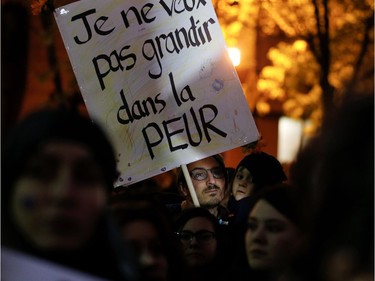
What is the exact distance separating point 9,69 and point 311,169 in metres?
12.7

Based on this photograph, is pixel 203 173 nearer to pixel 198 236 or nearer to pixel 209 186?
pixel 209 186

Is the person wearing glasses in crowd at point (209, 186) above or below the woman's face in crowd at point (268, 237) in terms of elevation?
above

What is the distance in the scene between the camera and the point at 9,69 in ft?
48.4

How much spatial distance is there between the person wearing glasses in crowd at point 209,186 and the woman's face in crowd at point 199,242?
1198 millimetres

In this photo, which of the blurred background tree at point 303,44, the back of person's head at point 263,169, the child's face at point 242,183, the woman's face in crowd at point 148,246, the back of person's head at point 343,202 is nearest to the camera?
the back of person's head at point 343,202

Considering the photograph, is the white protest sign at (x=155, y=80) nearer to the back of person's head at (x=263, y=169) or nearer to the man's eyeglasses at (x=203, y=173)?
the back of person's head at (x=263, y=169)

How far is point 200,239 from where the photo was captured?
15.0 feet

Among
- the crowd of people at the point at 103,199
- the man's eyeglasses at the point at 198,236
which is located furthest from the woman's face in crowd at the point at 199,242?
the crowd of people at the point at 103,199

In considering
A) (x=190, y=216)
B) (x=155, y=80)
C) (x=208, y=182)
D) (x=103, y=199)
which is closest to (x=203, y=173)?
(x=208, y=182)

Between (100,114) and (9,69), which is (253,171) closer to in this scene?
(100,114)

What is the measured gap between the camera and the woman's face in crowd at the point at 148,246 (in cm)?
312

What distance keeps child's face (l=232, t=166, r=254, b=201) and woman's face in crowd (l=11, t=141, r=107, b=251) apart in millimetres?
3426

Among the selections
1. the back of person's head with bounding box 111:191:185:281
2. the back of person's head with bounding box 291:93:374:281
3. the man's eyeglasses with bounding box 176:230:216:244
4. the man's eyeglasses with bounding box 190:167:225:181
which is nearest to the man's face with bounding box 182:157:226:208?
the man's eyeglasses with bounding box 190:167:225:181

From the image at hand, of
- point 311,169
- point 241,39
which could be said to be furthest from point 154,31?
point 241,39
